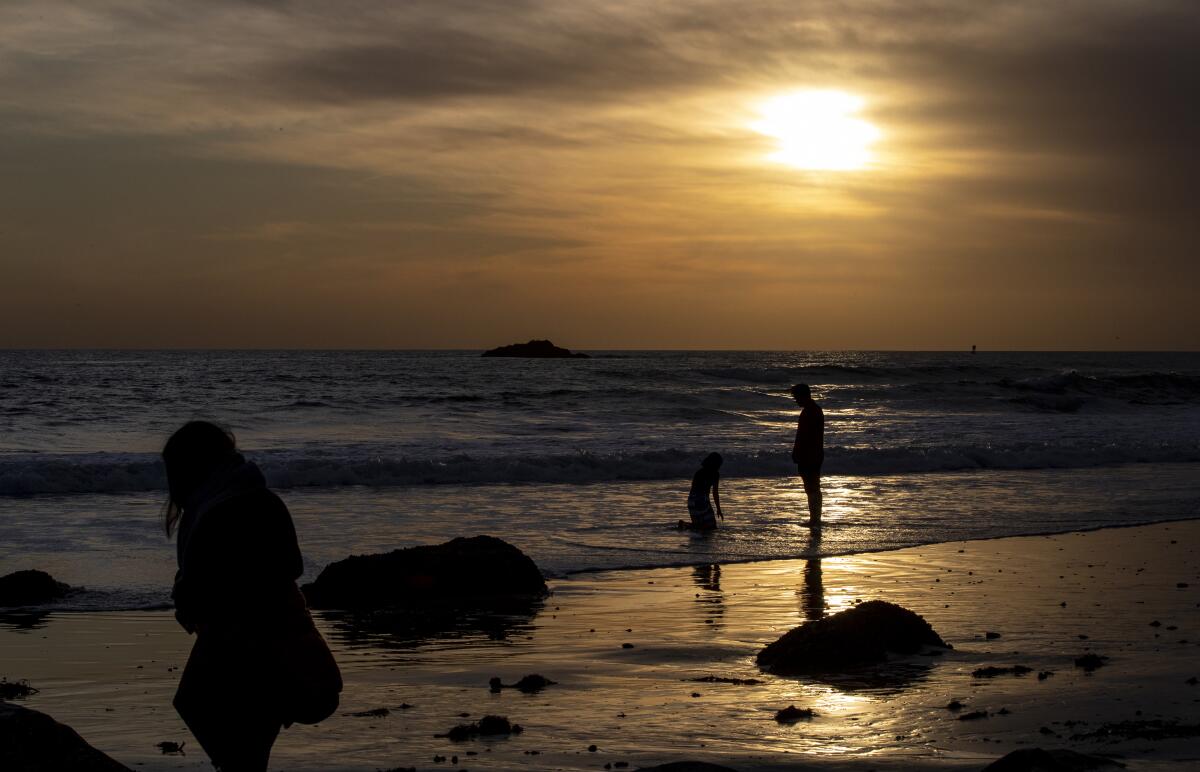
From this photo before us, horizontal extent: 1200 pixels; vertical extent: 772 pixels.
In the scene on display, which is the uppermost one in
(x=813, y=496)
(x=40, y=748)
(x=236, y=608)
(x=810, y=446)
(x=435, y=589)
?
(x=236, y=608)

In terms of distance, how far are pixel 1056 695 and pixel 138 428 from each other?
30.7m

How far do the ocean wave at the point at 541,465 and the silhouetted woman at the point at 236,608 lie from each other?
17.8 meters

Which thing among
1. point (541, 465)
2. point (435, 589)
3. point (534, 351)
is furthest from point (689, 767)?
point (534, 351)

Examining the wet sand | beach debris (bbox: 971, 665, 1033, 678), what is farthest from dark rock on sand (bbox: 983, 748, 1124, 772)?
beach debris (bbox: 971, 665, 1033, 678)

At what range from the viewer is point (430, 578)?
10.4m

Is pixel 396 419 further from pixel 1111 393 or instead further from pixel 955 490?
pixel 1111 393

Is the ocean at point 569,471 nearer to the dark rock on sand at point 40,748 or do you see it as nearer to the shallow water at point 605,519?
the shallow water at point 605,519

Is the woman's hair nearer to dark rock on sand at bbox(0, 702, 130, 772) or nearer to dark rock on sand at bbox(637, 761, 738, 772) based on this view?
dark rock on sand at bbox(0, 702, 130, 772)

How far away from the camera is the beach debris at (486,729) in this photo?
597 cm

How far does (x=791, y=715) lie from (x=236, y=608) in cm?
337

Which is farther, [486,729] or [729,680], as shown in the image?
[729,680]

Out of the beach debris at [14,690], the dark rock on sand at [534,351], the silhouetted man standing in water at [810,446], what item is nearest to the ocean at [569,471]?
the silhouetted man standing in water at [810,446]

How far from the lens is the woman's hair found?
12.9 feet

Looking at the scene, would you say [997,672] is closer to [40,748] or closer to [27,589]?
[40,748]
